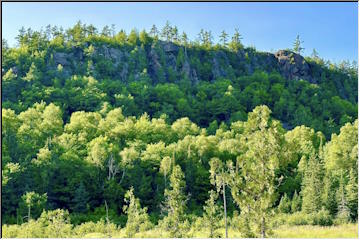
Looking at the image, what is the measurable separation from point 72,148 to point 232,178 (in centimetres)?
5969

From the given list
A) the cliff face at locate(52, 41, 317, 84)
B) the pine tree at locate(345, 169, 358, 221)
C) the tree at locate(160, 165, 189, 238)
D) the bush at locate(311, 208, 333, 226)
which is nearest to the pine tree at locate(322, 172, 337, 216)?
the pine tree at locate(345, 169, 358, 221)

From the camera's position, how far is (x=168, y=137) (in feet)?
295

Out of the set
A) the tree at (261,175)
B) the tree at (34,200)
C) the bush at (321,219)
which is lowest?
the bush at (321,219)

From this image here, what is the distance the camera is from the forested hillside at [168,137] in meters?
30.0

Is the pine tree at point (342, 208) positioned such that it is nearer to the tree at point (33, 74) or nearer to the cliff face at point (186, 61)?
the cliff face at point (186, 61)

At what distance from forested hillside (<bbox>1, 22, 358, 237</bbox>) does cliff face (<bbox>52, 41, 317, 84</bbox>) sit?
0.46m

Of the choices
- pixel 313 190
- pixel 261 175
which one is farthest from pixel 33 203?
pixel 261 175

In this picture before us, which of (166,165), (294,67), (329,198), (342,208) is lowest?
(342,208)

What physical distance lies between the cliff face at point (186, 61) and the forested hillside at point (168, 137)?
0.46 m

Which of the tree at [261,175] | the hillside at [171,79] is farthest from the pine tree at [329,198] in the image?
the hillside at [171,79]

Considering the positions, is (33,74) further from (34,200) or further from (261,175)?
(261,175)

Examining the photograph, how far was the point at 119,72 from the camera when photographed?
132500 millimetres

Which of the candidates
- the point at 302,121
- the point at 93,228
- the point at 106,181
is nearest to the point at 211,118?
the point at 302,121

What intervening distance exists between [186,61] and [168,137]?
55.9 m
